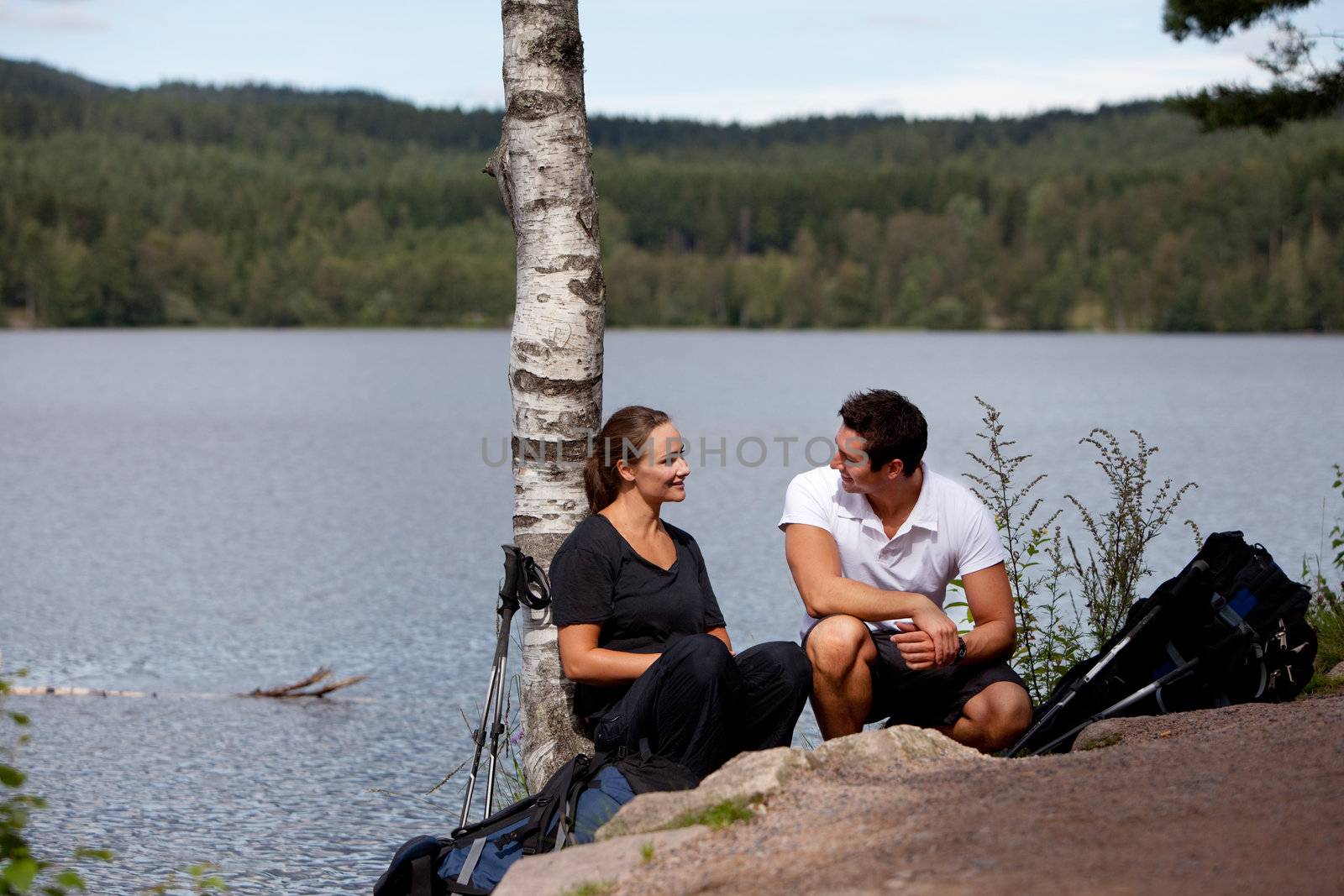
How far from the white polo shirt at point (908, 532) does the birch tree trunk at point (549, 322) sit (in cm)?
83

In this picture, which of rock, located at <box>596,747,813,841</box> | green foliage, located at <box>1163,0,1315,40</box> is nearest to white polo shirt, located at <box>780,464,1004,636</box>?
rock, located at <box>596,747,813,841</box>

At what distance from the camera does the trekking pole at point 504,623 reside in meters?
4.75

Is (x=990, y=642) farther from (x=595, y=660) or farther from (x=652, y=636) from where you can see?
(x=595, y=660)

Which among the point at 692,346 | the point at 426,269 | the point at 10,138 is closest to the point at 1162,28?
the point at 692,346

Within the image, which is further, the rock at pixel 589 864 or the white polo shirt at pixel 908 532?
the white polo shirt at pixel 908 532

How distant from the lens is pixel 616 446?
15.5 feet

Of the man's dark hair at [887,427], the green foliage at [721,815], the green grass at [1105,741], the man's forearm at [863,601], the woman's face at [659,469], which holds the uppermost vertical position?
the man's dark hair at [887,427]

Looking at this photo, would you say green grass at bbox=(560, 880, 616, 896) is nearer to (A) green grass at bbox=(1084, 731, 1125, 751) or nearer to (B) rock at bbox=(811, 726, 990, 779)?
(B) rock at bbox=(811, 726, 990, 779)

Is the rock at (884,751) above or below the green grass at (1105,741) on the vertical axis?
above

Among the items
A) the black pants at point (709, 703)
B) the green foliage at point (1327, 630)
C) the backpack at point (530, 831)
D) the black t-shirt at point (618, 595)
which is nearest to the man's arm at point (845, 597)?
the black pants at point (709, 703)

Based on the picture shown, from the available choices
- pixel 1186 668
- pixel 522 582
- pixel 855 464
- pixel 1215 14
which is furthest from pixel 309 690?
pixel 1215 14

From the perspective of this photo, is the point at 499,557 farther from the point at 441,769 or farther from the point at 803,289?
the point at 803,289

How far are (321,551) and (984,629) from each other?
36.5 ft

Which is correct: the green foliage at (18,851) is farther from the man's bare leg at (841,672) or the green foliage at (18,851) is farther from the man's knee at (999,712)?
the man's knee at (999,712)
